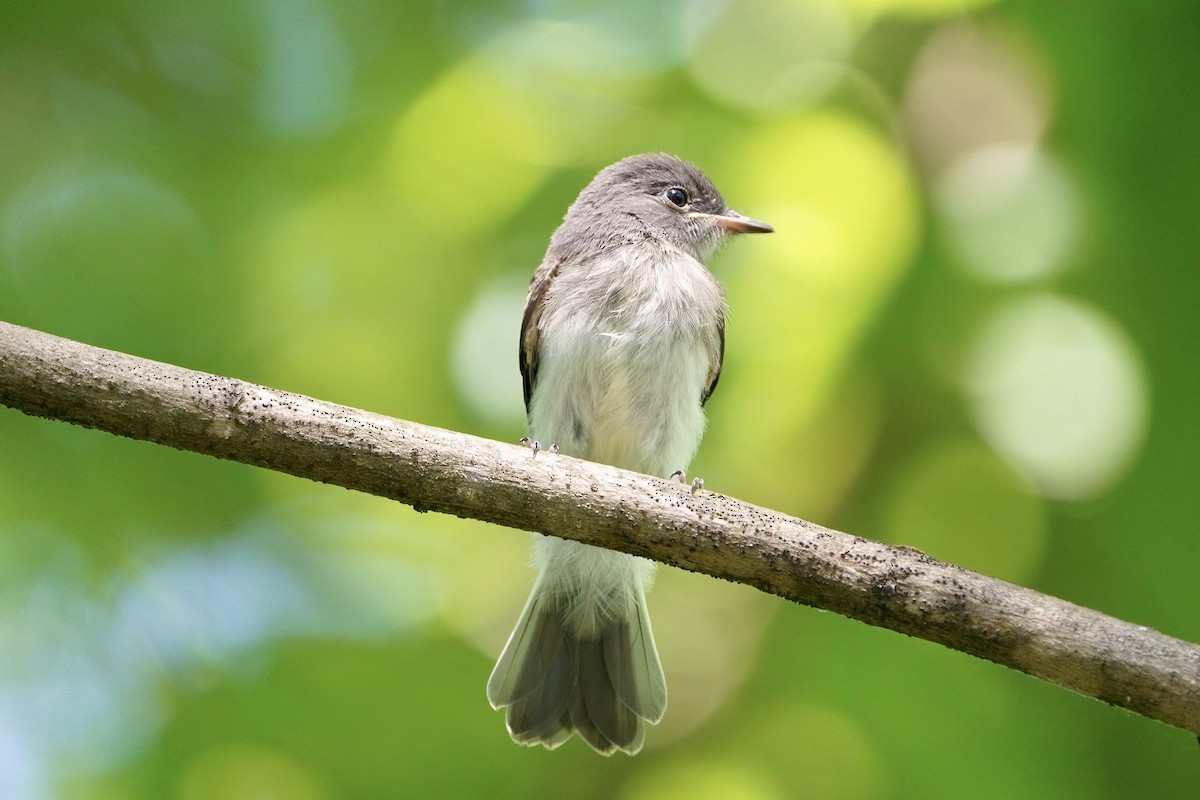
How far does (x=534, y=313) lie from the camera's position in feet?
12.5

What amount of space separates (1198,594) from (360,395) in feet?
7.36

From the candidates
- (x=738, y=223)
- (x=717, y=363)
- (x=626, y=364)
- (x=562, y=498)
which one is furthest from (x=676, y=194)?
(x=562, y=498)

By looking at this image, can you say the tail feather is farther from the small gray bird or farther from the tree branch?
the tree branch

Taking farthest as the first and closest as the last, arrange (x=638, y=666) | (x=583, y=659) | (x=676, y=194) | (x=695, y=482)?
(x=676, y=194)
(x=583, y=659)
(x=638, y=666)
(x=695, y=482)

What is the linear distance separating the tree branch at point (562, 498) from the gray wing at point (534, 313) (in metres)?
1.45

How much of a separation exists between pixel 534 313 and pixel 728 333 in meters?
0.65

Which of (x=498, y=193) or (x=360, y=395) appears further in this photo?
(x=498, y=193)

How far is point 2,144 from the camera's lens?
11.6 ft

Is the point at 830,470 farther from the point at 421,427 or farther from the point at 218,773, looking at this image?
the point at 218,773

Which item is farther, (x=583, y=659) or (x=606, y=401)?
(x=583, y=659)

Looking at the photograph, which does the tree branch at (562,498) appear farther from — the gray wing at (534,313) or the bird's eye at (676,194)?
the bird's eye at (676,194)

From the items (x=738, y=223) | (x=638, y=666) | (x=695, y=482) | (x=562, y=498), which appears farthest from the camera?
(x=738, y=223)

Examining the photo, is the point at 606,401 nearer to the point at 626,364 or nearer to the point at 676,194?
the point at 626,364

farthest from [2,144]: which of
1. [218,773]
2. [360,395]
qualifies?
[218,773]
